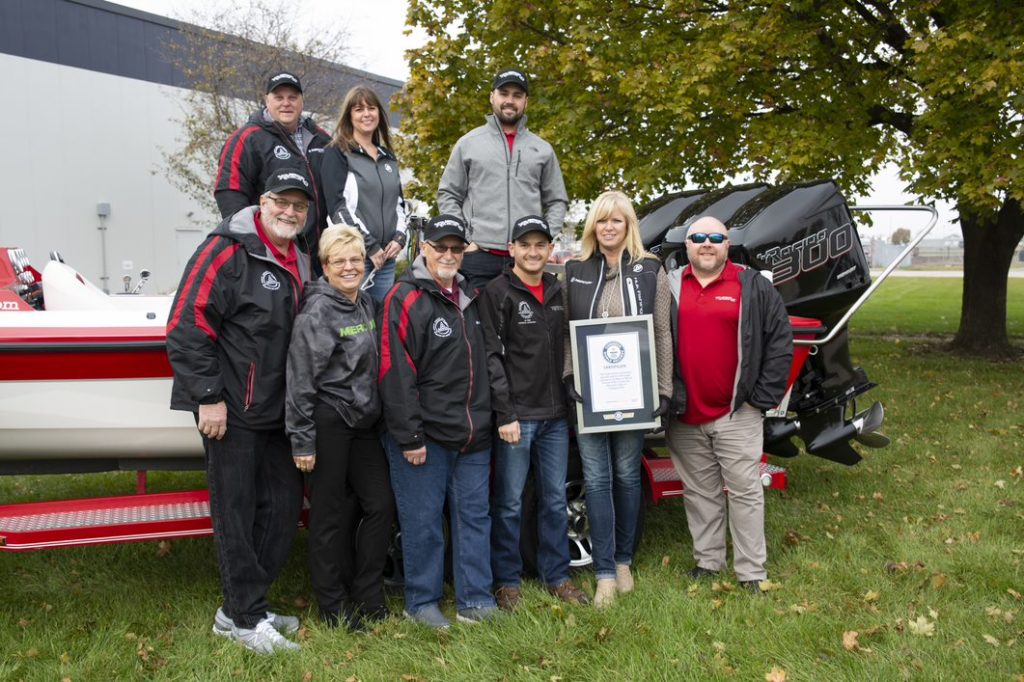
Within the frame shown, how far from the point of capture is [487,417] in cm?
393

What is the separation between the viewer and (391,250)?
4.51 meters

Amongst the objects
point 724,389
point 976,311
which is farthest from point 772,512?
point 976,311

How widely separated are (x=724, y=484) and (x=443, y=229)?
197 cm

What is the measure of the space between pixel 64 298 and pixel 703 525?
3.81 meters

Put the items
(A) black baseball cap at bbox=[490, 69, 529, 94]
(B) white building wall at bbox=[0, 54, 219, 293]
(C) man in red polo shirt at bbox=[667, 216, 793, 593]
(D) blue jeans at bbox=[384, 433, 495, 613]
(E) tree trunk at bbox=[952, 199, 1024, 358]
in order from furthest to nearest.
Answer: (B) white building wall at bbox=[0, 54, 219, 293], (E) tree trunk at bbox=[952, 199, 1024, 358], (A) black baseball cap at bbox=[490, 69, 529, 94], (C) man in red polo shirt at bbox=[667, 216, 793, 593], (D) blue jeans at bbox=[384, 433, 495, 613]

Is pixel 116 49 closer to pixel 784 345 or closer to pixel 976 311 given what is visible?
pixel 976 311

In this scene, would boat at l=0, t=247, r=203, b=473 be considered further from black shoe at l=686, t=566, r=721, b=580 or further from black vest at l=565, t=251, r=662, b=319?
black shoe at l=686, t=566, r=721, b=580

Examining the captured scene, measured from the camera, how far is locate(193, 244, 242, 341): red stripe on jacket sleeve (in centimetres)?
350

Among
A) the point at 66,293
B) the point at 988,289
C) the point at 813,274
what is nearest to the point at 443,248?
the point at 813,274

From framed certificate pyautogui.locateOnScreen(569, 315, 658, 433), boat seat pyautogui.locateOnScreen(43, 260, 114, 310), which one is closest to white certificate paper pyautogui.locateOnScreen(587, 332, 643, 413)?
framed certificate pyautogui.locateOnScreen(569, 315, 658, 433)

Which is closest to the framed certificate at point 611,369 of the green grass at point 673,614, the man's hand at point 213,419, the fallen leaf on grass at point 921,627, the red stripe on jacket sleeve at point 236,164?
the green grass at point 673,614

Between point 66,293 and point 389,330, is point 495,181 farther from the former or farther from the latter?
point 66,293

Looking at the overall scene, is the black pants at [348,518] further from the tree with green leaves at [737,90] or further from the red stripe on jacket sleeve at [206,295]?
the tree with green leaves at [737,90]

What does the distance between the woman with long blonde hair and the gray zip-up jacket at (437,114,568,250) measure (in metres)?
0.41
